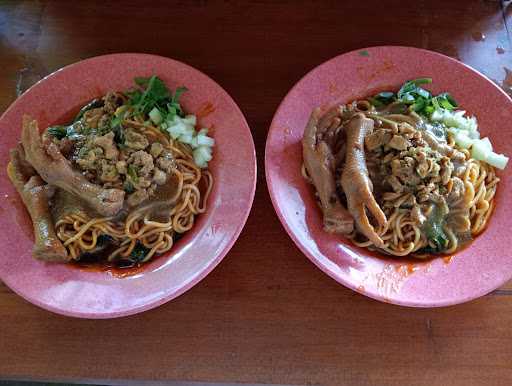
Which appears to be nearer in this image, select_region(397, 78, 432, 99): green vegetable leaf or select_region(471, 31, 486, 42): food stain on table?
select_region(397, 78, 432, 99): green vegetable leaf

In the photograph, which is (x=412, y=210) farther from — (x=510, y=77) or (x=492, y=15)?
(x=492, y=15)

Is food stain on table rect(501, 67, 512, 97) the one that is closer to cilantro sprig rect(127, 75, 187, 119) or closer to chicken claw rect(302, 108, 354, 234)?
chicken claw rect(302, 108, 354, 234)

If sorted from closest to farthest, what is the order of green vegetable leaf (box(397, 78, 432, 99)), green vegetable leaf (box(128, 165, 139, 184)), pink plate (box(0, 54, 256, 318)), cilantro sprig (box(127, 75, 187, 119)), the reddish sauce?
pink plate (box(0, 54, 256, 318)), the reddish sauce, green vegetable leaf (box(128, 165, 139, 184)), cilantro sprig (box(127, 75, 187, 119)), green vegetable leaf (box(397, 78, 432, 99))

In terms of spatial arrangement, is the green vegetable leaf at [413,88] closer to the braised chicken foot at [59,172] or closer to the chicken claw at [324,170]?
the chicken claw at [324,170]

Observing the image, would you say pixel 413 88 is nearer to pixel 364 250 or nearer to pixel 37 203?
pixel 364 250

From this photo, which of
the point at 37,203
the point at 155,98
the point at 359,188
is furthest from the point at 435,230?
the point at 37,203

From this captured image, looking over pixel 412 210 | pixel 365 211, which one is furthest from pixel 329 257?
pixel 412 210

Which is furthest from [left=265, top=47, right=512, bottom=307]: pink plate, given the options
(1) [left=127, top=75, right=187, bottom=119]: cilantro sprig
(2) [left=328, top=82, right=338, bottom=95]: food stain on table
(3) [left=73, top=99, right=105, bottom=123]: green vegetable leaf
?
(3) [left=73, top=99, right=105, bottom=123]: green vegetable leaf

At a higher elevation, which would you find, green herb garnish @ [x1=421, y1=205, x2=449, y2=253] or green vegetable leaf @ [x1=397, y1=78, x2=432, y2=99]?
green vegetable leaf @ [x1=397, y1=78, x2=432, y2=99]

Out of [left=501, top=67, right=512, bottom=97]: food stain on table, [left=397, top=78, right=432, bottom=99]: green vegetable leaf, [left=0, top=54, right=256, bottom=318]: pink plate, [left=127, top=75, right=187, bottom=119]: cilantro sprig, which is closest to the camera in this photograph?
[left=0, top=54, right=256, bottom=318]: pink plate
